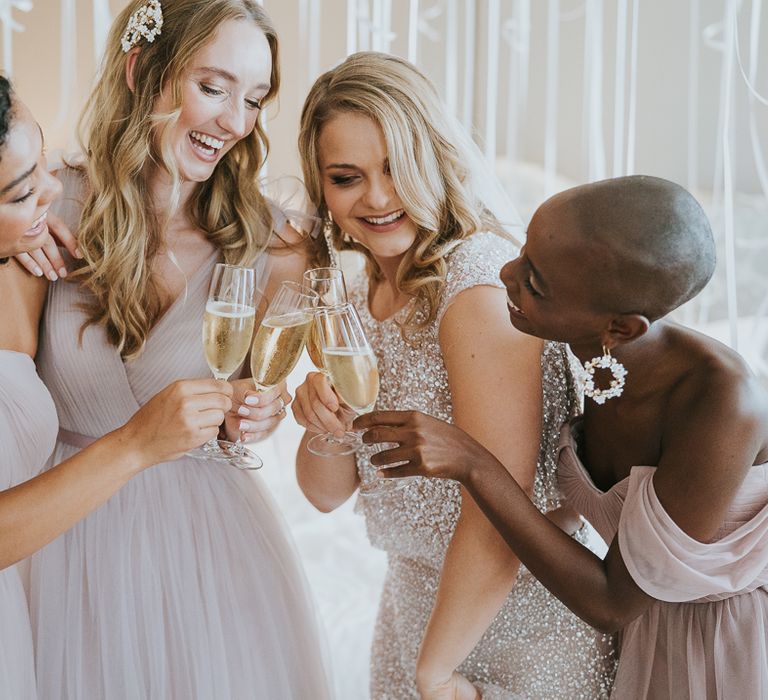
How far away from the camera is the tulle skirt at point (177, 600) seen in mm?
1664

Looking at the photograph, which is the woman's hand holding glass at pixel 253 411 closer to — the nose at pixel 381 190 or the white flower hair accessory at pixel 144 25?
the nose at pixel 381 190

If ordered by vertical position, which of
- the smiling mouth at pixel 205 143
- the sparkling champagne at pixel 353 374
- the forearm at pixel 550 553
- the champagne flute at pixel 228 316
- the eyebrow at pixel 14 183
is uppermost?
the smiling mouth at pixel 205 143

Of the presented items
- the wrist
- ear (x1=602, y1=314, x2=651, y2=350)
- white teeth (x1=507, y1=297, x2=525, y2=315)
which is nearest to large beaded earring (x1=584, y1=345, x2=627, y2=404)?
ear (x1=602, y1=314, x2=651, y2=350)

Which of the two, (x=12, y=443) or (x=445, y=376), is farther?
(x=445, y=376)

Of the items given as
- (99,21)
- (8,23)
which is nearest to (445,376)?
(99,21)

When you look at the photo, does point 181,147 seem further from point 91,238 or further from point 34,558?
point 34,558

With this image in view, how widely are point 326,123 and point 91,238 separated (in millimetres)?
573

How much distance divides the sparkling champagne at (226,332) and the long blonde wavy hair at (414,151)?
1.18 feet

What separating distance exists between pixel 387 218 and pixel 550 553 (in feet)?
2.36

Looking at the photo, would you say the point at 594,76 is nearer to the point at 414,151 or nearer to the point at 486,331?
the point at 414,151

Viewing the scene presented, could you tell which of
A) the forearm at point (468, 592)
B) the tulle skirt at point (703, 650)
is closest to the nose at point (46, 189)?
the forearm at point (468, 592)

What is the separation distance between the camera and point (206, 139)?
1823 mm

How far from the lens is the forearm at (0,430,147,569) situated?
4.32ft

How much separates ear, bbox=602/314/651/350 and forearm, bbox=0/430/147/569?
2.42ft
